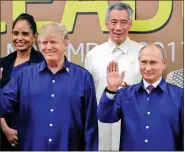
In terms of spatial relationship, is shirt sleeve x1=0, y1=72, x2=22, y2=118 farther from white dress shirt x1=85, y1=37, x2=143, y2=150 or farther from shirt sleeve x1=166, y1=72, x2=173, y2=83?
shirt sleeve x1=166, y1=72, x2=173, y2=83

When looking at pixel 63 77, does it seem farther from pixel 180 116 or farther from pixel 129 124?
pixel 180 116

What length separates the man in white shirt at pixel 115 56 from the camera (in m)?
2.61

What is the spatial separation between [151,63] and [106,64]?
543mm

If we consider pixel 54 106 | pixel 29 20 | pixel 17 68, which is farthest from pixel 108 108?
pixel 29 20

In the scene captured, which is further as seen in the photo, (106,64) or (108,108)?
(106,64)

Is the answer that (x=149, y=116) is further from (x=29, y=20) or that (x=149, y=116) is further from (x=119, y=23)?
(x=29, y=20)

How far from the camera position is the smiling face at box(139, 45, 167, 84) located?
7.12 ft

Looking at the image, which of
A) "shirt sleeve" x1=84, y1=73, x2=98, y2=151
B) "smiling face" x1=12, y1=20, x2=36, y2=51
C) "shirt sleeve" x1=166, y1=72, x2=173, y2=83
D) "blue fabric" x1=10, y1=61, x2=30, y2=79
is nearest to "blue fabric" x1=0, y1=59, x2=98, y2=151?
"shirt sleeve" x1=84, y1=73, x2=98, y2=151

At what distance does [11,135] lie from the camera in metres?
2.55

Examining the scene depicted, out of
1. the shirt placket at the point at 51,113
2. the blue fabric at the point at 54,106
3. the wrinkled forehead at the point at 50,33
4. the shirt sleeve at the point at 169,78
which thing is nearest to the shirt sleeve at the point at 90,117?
the blue fabric at the point at 54,106

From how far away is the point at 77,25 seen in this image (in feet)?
9.65

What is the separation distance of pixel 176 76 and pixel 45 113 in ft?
2.79

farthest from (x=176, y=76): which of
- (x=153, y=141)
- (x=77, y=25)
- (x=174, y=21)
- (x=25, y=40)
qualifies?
(x=25, y=40)

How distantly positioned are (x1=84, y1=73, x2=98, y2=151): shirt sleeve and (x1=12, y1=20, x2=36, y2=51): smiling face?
21.6 inches
